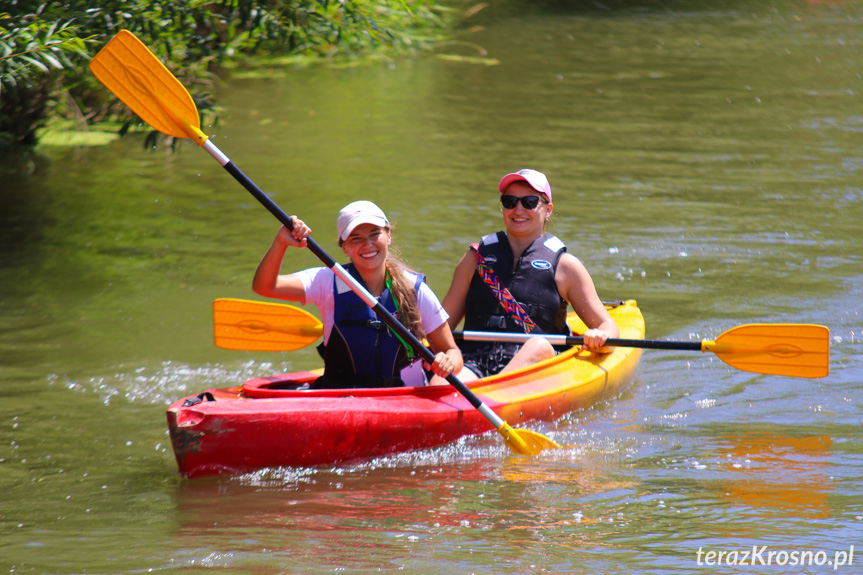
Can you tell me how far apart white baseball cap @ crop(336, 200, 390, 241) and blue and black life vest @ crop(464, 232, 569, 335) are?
3.06 ft

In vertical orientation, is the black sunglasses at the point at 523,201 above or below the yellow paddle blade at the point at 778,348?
above

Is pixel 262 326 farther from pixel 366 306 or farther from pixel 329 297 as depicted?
pixel 366 306

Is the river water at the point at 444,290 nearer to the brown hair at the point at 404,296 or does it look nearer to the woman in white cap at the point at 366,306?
the woman in white cap at the point at 366,306

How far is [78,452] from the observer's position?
408cm

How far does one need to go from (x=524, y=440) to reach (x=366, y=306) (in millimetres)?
914

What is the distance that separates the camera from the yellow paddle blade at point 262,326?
444 cm

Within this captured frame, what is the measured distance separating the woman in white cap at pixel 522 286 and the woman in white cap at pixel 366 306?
0.57 meters

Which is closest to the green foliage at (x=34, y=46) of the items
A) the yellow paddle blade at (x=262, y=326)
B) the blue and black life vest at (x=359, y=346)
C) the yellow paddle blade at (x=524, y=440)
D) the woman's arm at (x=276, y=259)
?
the yellow paddle blade at (x=262, y=326)

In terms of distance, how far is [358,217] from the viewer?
3.72 meters

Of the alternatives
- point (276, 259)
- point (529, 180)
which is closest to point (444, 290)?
point (529, 180)

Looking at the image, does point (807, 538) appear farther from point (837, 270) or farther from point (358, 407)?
point (837, 270)

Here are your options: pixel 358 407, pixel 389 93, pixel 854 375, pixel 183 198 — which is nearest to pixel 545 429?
pixel 358 407

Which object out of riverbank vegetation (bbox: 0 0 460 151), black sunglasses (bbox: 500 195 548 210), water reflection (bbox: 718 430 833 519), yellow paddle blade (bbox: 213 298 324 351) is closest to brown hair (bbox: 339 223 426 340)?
yellow paddle blade (bbox: 213 298 324 351)

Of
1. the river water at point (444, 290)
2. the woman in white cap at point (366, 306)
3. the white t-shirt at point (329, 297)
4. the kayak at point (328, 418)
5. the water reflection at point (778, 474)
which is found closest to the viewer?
the river water at point (444, 290)
